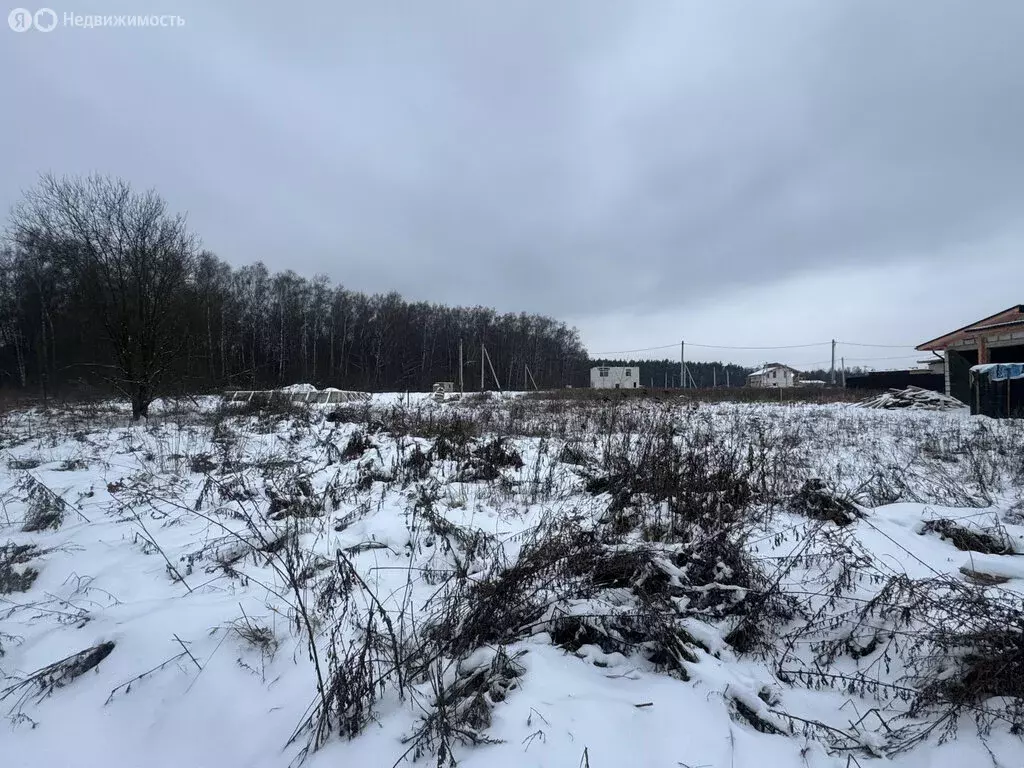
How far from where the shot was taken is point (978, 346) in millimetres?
17391

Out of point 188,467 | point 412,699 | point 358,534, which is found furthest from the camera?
point 188,467

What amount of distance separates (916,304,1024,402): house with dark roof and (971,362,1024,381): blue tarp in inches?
120

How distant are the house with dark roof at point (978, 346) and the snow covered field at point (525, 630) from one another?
667 inches

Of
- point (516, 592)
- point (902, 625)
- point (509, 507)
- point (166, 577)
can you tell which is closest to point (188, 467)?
point (166, 577)

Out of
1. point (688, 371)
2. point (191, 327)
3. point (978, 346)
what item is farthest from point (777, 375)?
point (191, 327)

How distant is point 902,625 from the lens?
2439 mm

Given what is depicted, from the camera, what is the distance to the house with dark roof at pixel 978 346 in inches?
624

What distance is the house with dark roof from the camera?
15844 millimetres

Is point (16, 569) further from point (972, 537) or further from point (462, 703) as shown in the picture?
point (972, 537)

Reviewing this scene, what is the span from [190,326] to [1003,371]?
2591cm

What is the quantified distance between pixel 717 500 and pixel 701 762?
2.75 m

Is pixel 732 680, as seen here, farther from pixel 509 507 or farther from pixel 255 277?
pixel 255 277

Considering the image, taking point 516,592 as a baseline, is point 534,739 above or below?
below

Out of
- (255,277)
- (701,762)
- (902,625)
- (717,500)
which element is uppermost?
(255,277)
